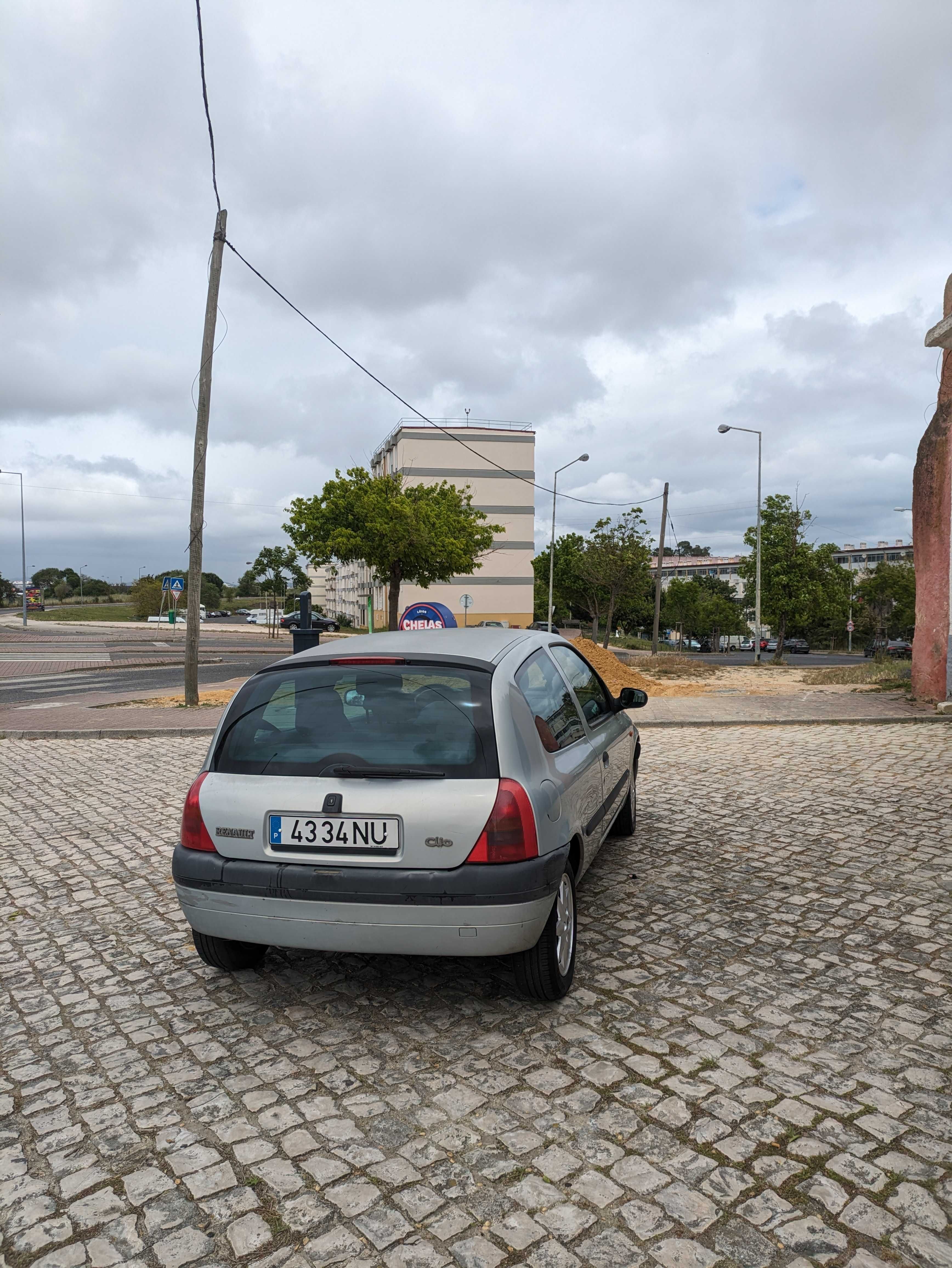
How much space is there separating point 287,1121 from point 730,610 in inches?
3230

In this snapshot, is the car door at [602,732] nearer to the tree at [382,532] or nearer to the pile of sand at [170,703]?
the pile of sand at [170,703]

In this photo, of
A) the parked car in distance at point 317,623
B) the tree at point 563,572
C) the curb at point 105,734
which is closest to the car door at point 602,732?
the curb at point 105,734

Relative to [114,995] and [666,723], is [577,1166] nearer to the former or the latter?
[114,995]

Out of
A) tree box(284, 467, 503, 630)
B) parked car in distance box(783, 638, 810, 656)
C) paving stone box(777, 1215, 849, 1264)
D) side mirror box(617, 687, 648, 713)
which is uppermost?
tree box(284, 467, 503, 630)

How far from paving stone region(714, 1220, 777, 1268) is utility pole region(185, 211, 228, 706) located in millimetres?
13091

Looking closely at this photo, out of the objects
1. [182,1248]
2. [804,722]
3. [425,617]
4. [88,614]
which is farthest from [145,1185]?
[88,614]

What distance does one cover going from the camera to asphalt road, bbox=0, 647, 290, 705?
17.3m

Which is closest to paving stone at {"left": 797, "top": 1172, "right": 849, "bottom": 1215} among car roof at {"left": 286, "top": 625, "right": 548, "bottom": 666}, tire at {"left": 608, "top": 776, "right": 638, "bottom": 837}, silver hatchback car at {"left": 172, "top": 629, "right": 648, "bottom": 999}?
silver hatchback car at {"left": 172, "top": 629, "right": 648, "bottom": 999}

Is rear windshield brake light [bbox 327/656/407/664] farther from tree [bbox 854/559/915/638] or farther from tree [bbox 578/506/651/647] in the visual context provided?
tree [bbox 854/559/915/638]

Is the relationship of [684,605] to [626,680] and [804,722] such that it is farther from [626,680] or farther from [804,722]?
[804,722]

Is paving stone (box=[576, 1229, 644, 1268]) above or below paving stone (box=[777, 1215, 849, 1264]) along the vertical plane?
below

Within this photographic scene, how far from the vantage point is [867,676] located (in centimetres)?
2023

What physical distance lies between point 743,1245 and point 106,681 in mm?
20570

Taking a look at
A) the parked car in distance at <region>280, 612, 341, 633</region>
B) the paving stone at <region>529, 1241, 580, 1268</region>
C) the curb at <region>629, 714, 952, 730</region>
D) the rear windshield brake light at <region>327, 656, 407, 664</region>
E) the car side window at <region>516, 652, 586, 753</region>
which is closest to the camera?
the paving stone at <region>529, 1241, 580, 1268</region>
